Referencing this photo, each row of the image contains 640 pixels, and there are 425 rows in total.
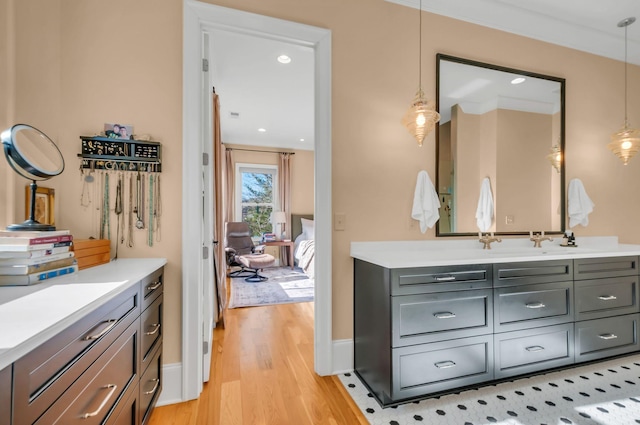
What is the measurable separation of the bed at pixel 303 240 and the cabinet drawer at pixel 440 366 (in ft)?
11.0

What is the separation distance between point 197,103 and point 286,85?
2019mm

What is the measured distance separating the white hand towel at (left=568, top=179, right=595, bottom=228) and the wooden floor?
8.96 ft

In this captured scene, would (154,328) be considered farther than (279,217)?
No

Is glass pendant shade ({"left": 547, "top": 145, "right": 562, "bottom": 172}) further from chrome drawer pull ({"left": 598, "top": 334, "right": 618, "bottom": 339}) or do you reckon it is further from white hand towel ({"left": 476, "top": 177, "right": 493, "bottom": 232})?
chrome drawer pull ({"left": 598, "top": 334, "right": 618, "bottom": 339})

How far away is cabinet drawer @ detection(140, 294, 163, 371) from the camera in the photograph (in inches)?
56.1

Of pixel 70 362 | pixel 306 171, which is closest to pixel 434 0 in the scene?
pixel 70 362

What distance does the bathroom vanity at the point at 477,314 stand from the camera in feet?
5.57

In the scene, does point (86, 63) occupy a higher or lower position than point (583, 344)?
higher

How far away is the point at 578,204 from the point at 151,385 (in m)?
3.78

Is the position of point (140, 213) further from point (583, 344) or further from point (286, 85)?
point (583, 344)

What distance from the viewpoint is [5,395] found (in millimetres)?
574

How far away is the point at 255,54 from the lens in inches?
113

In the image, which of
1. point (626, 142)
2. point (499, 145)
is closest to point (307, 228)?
point (499, 145)

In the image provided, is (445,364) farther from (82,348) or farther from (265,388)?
(82,348)
